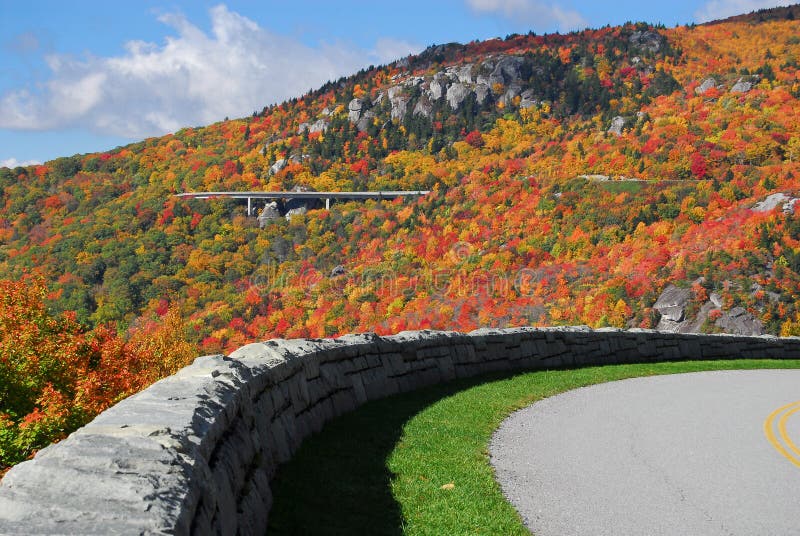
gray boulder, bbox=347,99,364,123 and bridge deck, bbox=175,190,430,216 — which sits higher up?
gray boulder, bbox=347,99,364,123

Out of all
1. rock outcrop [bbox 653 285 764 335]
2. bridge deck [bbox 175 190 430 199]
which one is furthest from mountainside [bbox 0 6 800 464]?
bridge deck [bbox 175 190 430 199]

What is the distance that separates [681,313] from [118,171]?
5892 inches

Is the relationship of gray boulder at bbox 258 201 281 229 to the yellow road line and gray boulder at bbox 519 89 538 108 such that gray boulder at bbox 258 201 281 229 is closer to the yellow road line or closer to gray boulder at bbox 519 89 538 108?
→ gray boulder at bbox 519 89 538 108

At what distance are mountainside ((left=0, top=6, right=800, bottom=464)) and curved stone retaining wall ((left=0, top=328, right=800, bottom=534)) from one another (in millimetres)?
43331

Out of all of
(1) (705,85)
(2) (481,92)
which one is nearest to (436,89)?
(2) (481,92)

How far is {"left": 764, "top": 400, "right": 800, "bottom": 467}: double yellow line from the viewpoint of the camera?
10039mm

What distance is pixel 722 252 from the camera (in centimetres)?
5891

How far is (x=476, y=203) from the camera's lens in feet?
354

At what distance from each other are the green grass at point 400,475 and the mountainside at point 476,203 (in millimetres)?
42731

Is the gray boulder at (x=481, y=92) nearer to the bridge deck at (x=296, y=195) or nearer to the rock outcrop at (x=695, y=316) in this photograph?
the bridge deck at (x=296, y=195)

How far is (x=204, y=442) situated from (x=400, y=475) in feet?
11.2

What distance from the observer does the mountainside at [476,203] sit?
67562mm

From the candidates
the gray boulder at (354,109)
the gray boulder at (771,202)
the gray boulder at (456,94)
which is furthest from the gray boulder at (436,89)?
the gray boulder at (771,202)

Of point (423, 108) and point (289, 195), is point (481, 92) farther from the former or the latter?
point (289, 195)
